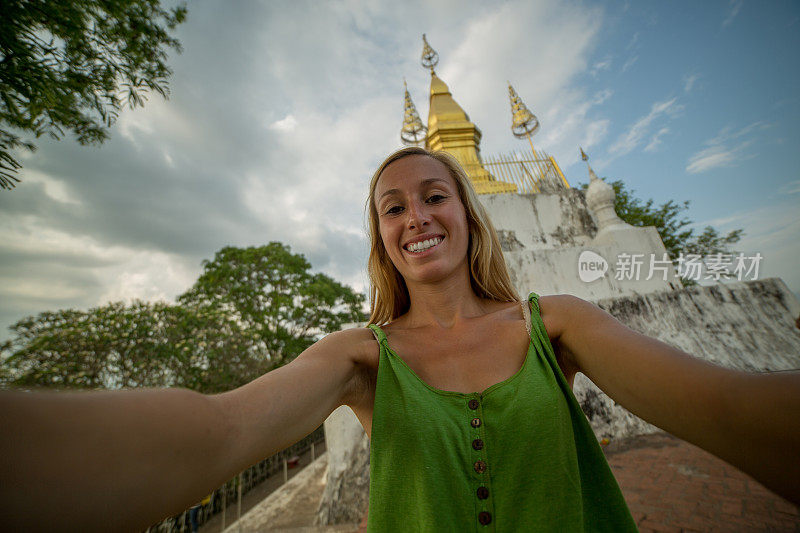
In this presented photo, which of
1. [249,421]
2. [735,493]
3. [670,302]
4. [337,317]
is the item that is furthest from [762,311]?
[337,317]

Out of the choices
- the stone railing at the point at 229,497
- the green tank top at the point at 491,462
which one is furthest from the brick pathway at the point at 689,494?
the stone railing at the point at 229,497

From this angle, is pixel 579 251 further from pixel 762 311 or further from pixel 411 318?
pixel 411 318

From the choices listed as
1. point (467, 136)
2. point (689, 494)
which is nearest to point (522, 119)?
point (467, 136)

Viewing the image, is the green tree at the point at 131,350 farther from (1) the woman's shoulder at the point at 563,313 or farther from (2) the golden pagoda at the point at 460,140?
(2) the golden pagoda at the point at 460,140

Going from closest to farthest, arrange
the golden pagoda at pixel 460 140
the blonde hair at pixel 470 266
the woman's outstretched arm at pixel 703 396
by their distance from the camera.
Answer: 1. the woman's outstretched arm at pixel 703 396
2. the blonde hair at pixel 470 266
3. the golden pagoda at pixel 460 140

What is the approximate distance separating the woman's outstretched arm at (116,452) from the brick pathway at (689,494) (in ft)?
14.2

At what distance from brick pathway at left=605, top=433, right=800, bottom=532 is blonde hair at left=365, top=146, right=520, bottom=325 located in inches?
137

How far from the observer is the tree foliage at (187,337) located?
5957mm

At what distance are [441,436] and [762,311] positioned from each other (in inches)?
323

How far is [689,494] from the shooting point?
11.7ft

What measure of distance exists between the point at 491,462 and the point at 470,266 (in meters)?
0.91

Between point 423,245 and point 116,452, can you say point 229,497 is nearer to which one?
point 423,245

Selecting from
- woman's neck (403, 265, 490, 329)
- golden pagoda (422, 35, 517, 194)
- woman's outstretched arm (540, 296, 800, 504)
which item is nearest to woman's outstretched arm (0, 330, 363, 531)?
woman's neck (403, 265, 490, 329)

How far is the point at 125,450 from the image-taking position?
0.52 metres
